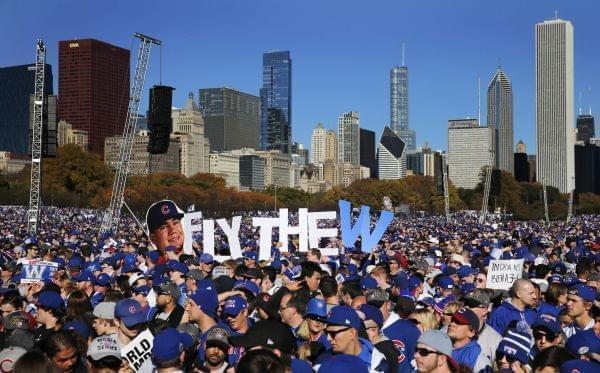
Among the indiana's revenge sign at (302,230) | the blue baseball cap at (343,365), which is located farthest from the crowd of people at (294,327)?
the indiana's revenge sign at (302,230)

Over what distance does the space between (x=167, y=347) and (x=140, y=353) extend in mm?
1009

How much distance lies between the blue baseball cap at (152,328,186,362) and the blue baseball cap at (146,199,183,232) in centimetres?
1686

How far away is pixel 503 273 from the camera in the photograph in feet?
39.8

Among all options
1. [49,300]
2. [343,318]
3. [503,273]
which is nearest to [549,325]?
[343,318]

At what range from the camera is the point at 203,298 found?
7.20 m

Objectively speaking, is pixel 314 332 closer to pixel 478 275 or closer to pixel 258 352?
pixel 258 352

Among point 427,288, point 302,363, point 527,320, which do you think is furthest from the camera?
point 427,288

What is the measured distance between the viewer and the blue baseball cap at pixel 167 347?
18.6 ft

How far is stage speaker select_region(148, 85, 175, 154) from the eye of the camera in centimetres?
2981

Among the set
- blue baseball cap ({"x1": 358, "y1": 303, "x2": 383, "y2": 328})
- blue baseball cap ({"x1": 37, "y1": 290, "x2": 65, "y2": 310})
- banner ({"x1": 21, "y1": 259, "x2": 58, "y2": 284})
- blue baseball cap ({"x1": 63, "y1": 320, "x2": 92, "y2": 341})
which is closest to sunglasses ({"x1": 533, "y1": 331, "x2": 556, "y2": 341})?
blue baseball cap ({"x1": 358, "y1": 303, "x2": 383, "y2": 328})

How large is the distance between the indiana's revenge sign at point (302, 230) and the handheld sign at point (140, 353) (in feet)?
41.6

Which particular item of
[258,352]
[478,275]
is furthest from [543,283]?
[258,352]

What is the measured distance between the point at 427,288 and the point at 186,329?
5845 millimetres

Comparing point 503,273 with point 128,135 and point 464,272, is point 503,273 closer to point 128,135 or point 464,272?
point 464,272
